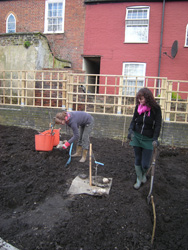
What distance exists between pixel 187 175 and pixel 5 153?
3.77 meters

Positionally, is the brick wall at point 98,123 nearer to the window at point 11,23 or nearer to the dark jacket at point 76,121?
the dark jacket at point 76,121

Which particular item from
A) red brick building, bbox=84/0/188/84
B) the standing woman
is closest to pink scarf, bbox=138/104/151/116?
the standing woman

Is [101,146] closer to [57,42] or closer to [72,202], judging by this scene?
[72,202]

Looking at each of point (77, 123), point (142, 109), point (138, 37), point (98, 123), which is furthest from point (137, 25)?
point (142, 109)

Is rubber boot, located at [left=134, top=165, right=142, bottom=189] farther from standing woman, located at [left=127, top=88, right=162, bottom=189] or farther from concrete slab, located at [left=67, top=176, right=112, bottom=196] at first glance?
concrete slab, located at [left=67, top=176, right=112, bottom=196]

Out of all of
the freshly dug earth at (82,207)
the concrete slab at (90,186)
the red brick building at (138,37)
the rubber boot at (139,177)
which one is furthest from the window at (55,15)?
the rubber boot at (139,177)

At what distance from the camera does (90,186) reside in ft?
10.4

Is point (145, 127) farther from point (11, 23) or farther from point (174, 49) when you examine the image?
point (11, 23)

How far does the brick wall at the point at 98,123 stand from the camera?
597 cm

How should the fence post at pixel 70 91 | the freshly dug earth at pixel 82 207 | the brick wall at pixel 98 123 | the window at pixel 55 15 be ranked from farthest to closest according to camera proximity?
the window at pixel 55 15, the fence post at pixel 70 91, the brick wall at pixel 98 123, the freshly dug earth at pixel 82 207

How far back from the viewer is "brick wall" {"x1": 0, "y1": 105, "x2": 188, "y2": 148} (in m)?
5.97

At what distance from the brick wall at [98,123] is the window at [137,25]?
6022 millimetres

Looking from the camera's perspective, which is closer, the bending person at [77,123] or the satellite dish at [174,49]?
the bending person at [77,123]

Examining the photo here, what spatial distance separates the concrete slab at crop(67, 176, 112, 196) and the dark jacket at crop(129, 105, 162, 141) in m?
0.96
